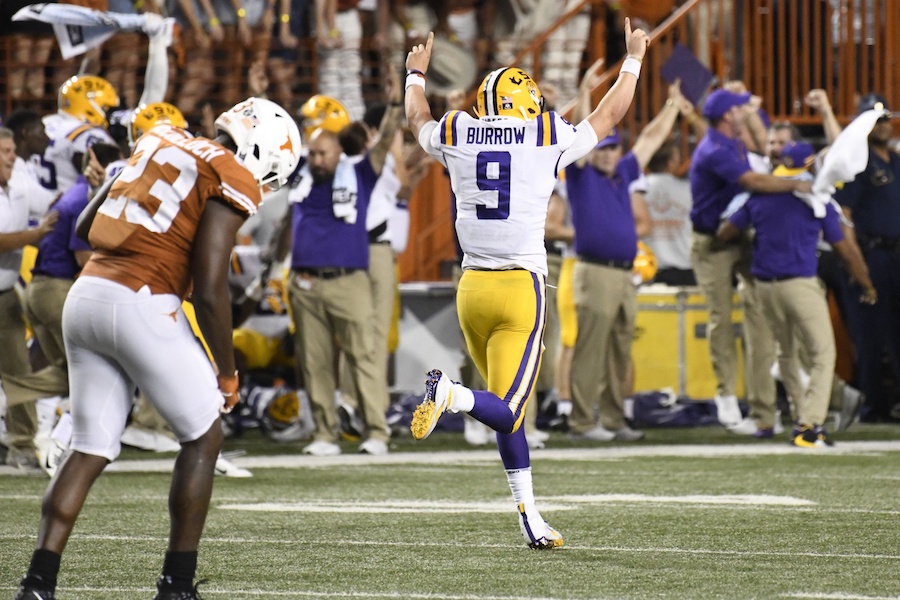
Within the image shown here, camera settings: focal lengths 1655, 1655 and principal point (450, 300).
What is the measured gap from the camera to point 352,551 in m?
6.18

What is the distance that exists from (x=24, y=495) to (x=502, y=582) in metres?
3.81

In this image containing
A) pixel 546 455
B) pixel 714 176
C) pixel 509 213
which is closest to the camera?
pixel 509 213

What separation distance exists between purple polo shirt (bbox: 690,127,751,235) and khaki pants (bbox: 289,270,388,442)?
8.83 ft

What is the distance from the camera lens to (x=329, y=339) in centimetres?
1121

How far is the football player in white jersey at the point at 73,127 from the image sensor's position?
11.3 metres

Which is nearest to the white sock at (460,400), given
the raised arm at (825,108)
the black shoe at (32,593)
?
the black shoe at (32,593)

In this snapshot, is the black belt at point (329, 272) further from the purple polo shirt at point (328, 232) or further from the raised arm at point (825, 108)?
the raised arm at point (825, 108)

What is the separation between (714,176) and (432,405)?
643 cm

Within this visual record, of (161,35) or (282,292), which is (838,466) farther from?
(161,35)

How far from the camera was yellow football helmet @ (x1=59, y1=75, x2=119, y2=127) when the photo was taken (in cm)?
1169

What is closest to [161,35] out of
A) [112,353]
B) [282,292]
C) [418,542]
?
[282,292]

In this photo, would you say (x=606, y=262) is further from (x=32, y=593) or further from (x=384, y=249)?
(x=32, y=593)

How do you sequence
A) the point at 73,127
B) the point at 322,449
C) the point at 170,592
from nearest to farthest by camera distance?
the point at 170,592 → the point at 322,449 → the point at 73,127

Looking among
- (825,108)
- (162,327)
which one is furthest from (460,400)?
(825,108)
